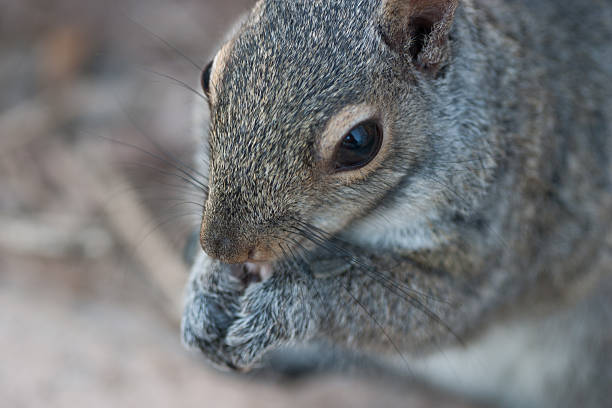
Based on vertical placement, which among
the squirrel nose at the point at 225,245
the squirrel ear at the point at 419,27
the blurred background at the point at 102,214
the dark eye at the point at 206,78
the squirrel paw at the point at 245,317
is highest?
the squirrel ear at the point at 419,27

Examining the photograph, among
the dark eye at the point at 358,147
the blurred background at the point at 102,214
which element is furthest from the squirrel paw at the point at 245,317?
the dark eye at the point at 358,147

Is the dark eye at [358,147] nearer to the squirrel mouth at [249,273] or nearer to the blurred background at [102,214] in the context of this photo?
the squirrel mouth at [249,273]

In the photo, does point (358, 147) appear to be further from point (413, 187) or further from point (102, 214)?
point (102, 214)

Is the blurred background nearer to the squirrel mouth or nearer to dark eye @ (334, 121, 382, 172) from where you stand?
the squirrel mouth

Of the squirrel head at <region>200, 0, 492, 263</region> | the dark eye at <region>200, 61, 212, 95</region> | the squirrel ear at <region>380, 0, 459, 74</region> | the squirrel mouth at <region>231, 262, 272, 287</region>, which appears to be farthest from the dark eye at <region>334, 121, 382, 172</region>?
the squirrel mouth at <region>231, 262, 272, 287</region>

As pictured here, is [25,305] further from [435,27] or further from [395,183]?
[435,27]

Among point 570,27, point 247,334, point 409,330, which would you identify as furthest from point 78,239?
point 570,27
